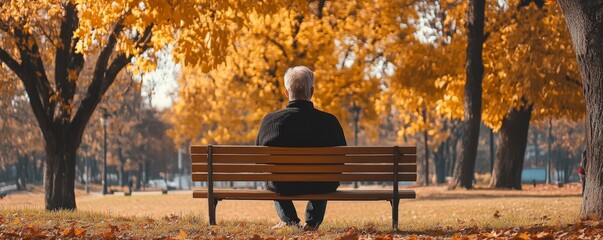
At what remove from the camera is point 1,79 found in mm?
19828

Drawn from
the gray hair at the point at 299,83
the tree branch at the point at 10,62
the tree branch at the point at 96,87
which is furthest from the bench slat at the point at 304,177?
the tree branch at the point at 10,62

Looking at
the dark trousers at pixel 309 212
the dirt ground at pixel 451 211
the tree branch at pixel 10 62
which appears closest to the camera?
the dark trousers at pixel 309 212

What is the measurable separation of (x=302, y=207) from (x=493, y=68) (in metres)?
7.89

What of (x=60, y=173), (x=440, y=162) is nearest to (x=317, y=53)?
(x=60, y=173)

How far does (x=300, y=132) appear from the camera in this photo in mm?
10344

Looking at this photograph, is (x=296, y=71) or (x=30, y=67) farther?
(x=30, y=67)

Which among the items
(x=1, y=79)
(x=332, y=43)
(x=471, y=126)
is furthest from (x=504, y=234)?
(x=332, y=43)

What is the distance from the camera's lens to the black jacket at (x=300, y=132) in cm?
1022

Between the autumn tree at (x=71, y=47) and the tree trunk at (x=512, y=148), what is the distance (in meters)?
14.1

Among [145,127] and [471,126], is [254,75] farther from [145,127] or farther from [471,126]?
[145,127]

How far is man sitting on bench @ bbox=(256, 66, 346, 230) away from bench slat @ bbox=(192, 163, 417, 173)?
178 millimetres

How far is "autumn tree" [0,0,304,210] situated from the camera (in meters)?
15.4

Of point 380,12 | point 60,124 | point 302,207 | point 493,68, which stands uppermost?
point 380,12

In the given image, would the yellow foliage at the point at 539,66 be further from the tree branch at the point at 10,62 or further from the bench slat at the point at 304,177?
the bench slat at the point at 304,177
